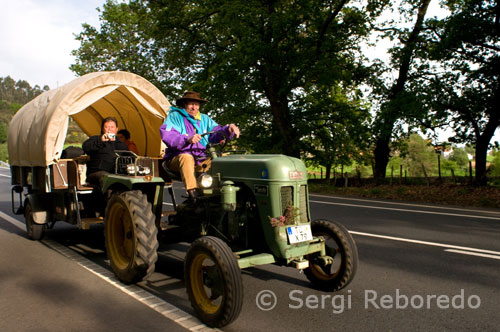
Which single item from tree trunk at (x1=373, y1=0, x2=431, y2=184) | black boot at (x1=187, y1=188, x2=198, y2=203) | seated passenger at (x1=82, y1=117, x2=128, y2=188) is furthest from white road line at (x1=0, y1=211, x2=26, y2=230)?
tree trunk at (x1=373, y1=0, x2=431, y2=184)

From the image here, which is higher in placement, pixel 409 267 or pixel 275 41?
pixel 275 41

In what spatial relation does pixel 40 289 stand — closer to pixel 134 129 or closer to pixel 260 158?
pixel 260 158

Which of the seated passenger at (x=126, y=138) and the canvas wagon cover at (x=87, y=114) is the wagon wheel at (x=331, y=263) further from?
the seated passenger at (x=126, y=138)

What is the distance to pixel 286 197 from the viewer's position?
3.69m

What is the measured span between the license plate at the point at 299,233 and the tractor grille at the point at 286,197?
0.19 meters

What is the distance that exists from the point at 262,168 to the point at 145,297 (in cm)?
186

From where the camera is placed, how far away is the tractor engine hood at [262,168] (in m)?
3.62

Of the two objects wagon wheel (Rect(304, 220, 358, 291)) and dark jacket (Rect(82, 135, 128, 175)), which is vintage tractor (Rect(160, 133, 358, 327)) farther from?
dark jacket (Rect(82, 135, 128, 175))

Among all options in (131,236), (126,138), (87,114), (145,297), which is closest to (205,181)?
(131,236)

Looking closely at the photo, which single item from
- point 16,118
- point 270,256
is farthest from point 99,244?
point 270,256

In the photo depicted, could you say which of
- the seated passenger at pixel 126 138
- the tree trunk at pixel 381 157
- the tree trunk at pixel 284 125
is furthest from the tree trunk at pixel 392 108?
the seated passenger at pixel 126 138

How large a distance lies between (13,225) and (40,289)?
16.2ft

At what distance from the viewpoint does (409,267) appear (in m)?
4.94

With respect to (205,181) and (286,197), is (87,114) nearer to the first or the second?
(205,181)
